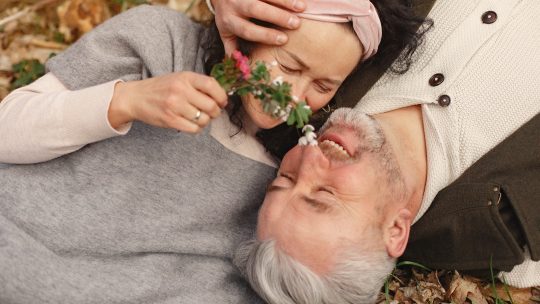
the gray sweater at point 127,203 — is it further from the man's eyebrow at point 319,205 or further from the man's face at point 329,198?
the man's eyebrow at point 319,205

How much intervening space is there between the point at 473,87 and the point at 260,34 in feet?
4.53

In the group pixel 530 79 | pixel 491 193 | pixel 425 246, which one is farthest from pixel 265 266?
pixel 530 79

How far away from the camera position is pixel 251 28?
97.8 inches

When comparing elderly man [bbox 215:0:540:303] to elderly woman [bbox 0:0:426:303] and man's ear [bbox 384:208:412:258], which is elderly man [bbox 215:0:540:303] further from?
elderly woman [bbox 0:0:426:303]

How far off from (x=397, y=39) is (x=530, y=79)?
32.9 inches

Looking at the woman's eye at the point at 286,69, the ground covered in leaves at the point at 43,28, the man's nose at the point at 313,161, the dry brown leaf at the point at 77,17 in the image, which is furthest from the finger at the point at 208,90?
the dry brown leaf at the point at 77,17

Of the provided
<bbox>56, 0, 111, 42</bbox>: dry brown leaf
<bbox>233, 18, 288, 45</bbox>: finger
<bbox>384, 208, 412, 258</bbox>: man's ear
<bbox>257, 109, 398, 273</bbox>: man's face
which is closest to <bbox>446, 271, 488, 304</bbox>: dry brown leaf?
<bbox>384, 208, 412, 258</bbox>: man's ear

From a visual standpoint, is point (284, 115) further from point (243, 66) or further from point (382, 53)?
point (382, 53)

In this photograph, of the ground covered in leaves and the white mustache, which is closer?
the white mustache

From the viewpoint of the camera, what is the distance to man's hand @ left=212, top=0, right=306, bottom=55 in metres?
2.42

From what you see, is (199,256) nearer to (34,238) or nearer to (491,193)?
(34,238)

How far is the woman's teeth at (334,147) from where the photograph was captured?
9.18 ft

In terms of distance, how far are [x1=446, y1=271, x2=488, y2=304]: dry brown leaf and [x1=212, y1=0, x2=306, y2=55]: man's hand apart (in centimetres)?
193

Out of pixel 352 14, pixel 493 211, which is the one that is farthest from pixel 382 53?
pixel 493 211
